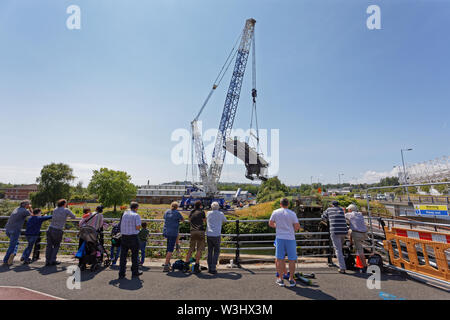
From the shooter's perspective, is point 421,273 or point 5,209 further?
point 5,209

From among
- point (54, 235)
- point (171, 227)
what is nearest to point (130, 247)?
point (171, 227)

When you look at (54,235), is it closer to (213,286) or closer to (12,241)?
(12,241)

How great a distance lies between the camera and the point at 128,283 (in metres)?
4.42

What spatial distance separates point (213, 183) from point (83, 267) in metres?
42.0

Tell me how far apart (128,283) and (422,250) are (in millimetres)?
6952

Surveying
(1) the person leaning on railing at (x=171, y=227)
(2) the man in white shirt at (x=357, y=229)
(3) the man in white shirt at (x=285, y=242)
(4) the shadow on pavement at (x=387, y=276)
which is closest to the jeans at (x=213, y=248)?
(1) the person leaning on railing at (x=171, y=227)

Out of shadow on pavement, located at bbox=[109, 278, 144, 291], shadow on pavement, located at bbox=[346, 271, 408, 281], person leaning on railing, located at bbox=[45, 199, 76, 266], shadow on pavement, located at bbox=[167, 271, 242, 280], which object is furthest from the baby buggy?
shadow on pavement, located at bbox=[346, 271, 408, 281]

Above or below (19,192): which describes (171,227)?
above

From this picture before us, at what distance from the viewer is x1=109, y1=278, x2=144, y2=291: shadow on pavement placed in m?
4.20

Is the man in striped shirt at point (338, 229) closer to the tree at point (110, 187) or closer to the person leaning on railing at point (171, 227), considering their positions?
the person leaning on railing at point (171, 227)

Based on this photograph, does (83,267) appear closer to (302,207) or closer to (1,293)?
(1,293)

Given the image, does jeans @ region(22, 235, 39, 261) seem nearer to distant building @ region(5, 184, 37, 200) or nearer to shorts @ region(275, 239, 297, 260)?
shorts @ region(275, 239, 297, 260)
